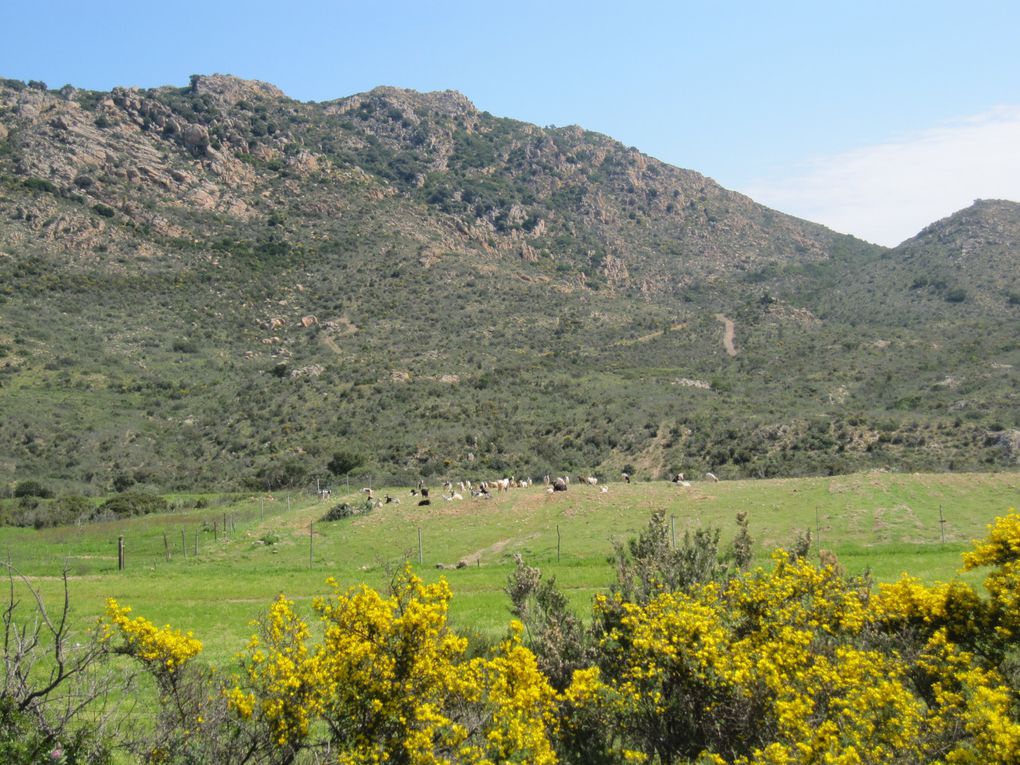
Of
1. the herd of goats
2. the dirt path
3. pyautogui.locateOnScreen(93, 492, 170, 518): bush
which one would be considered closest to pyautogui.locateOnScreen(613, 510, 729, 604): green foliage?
the herd of goats

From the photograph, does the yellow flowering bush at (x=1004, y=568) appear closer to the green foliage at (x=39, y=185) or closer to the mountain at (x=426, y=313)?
the mountain at (x=426, y=313)

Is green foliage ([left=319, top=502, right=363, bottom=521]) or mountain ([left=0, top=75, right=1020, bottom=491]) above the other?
mountain ([left=0, top=75, right=1020, bottom=491])

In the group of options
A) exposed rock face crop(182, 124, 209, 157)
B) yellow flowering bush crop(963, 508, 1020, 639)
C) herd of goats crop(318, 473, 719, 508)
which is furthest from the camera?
exposed rock face crop(182, 124, 209, 157)

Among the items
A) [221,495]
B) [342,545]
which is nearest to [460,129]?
[221,495]

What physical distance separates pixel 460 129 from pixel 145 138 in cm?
5614

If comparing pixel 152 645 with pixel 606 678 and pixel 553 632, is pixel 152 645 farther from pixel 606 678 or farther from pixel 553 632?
pixel 606 678

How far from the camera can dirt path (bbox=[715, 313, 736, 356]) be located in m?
70.6

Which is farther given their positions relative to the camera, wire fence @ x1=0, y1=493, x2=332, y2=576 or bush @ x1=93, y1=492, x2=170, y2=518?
bush @ x1=93, y1=492, x2=170, y2=518

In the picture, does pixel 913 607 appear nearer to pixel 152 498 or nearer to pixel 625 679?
pixel 625 679

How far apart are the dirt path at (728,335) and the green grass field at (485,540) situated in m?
42.1

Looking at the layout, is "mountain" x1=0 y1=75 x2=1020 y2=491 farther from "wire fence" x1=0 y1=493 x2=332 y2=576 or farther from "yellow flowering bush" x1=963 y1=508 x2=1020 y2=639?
"yellow flowering bush" x1=963 y1=508 x2=1020 y2=639

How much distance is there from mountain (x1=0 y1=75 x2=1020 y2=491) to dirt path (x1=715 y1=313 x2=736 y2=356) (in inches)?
22.0

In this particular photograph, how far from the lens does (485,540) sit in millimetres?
26391

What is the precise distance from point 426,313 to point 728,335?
1244 inches
